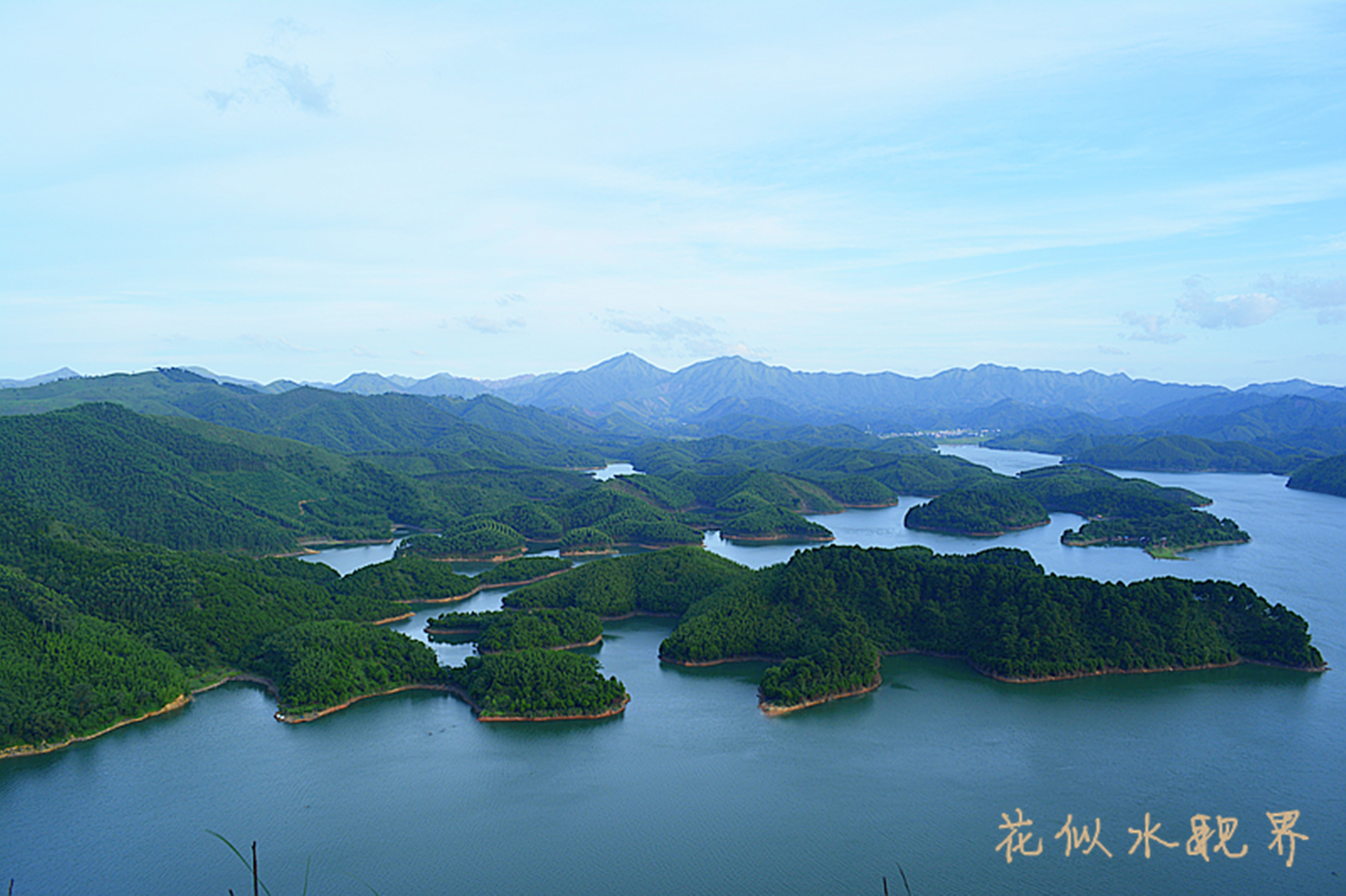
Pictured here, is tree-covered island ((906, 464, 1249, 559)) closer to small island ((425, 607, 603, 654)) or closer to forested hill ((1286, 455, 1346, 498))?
forested hill ((1286, 455, 1346, 498))

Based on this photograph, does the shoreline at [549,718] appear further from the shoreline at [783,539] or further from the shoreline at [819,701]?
the shoreline at [783,539]

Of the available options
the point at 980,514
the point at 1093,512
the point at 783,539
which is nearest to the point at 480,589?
the point at 783,539

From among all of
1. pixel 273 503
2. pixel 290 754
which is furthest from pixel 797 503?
pixel 290 754

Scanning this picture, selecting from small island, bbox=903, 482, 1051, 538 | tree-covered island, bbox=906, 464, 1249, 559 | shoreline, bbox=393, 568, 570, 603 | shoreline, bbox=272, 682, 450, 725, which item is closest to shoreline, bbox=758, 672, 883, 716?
shoreline, bbox=272, 682, 450, 725

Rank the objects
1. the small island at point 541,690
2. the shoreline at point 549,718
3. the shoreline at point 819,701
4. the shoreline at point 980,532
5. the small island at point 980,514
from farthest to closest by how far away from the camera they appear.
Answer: the small island at point 980,514 < the shoreline at point 980,532 < the shoreline at point 819,701 < the small island at point 541,690 < the shoreline at point 549,718

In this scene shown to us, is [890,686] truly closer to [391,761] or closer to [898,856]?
[898,856]

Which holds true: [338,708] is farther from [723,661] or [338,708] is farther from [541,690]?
[723,661]

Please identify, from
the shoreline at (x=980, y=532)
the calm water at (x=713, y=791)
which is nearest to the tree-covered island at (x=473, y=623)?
the calm water at (x=713, y=791)

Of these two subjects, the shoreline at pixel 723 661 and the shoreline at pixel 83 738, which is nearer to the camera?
the shoreline at pixel 83 738
